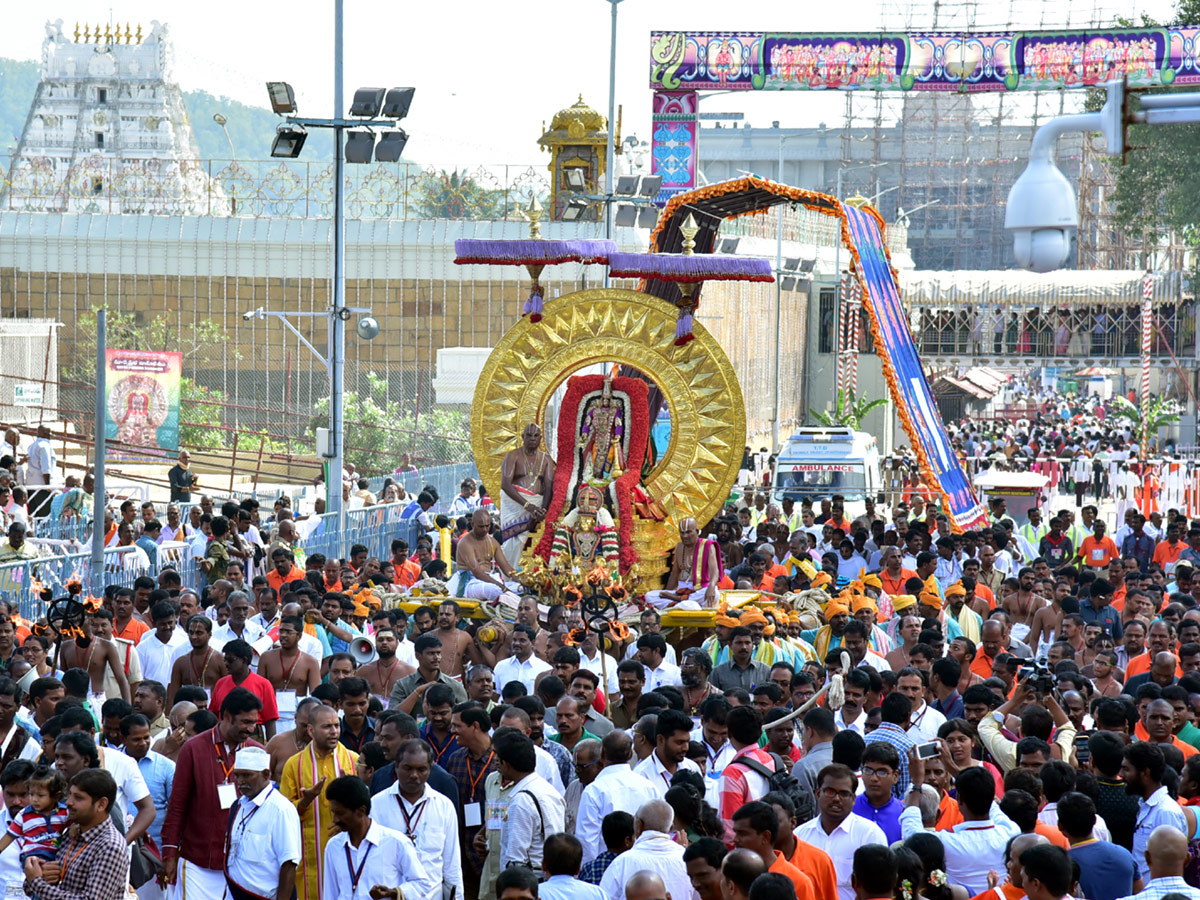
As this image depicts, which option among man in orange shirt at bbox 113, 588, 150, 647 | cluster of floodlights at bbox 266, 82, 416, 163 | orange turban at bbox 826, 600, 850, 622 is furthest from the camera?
cluster of floodlights at bbox 266, 82, 416, 163

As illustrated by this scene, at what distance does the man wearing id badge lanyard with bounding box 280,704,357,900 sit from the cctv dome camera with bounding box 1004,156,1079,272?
12.8 feet

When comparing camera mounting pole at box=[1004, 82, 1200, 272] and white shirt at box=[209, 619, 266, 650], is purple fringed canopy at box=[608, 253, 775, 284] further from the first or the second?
camera mounting pole at box=[1004, 82, 1200, 272]

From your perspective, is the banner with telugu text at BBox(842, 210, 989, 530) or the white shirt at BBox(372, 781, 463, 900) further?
the banner with telugu text at BBox(842, 210, 989, 530)

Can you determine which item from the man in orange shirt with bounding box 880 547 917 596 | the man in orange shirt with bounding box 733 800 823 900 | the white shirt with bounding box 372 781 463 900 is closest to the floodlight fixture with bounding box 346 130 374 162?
the man in orange shirt with bounding box 880 547 917 596

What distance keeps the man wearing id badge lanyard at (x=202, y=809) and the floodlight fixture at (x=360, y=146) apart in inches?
443

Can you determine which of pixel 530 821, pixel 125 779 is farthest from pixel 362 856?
pixel 125 779

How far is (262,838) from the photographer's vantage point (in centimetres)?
738

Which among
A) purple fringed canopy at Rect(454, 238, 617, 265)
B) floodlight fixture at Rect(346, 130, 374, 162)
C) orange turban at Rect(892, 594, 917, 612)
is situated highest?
floodlight fixture at Rect(346, 130, 374, 162)

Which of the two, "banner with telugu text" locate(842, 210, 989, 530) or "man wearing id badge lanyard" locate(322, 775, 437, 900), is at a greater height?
"banner with telugu text" locate(842, 210, 989, 530)

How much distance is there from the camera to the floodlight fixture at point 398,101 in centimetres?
1825

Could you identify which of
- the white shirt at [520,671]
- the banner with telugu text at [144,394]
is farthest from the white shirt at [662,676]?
the banner with telugu text at [144,394]

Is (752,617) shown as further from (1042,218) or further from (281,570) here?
(1042,218)

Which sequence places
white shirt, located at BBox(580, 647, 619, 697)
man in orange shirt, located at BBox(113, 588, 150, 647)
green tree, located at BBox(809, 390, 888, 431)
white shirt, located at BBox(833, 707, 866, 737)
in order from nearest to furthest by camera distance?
1. white shirt, located at BBox(833, 707, 866, 737)
2. white shirt, located at BBox(580, 647, 619, 697)
3. man in orange shirt, located at BBox(113, 588, 150, 647)
4. green tree, located at BBox(809, 390, 888, 431)

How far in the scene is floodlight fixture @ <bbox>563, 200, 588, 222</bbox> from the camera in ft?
90.3
